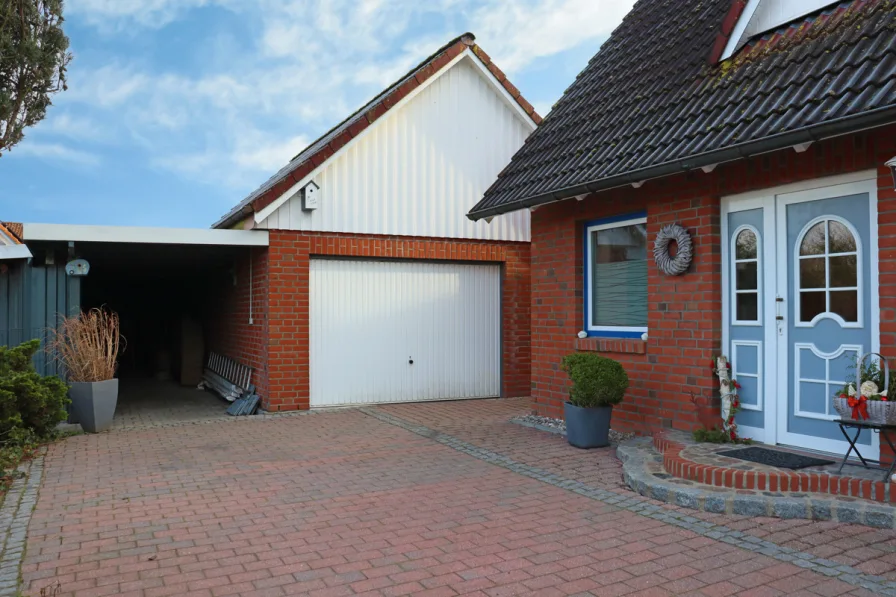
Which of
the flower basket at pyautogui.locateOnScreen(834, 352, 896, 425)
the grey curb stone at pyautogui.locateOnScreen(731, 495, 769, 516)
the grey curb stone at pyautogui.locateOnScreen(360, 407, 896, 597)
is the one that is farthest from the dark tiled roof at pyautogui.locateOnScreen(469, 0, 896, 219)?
the grey curb stone at pyautogui.locateOnScreen(360, 407, 896, 597)

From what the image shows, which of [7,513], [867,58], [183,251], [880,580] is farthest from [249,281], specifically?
[880,580]

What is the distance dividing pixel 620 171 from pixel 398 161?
17.5 feet

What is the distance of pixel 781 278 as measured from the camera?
6258mm

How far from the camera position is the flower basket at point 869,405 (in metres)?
4.87

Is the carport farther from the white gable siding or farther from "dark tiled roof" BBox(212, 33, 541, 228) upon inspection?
the white gable siding

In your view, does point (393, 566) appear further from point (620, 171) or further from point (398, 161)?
point (398, 161)

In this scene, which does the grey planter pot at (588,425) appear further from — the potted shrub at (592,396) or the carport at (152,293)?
the carport at (152,293)

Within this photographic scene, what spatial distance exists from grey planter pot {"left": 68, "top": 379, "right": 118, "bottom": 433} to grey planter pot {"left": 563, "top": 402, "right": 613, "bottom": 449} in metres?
5.89

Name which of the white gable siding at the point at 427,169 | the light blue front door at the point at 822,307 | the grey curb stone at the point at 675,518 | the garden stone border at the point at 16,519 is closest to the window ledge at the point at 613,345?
the grey curb stone at the point at 675,518

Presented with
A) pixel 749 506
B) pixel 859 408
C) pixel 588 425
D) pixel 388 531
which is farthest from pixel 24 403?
pixel 859 408

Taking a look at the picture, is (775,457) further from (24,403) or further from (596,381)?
(24,403)

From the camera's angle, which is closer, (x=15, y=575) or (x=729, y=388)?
(x=15, y=575)

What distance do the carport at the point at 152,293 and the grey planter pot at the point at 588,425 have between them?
5617mm

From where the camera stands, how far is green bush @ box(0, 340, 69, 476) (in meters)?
7.50
